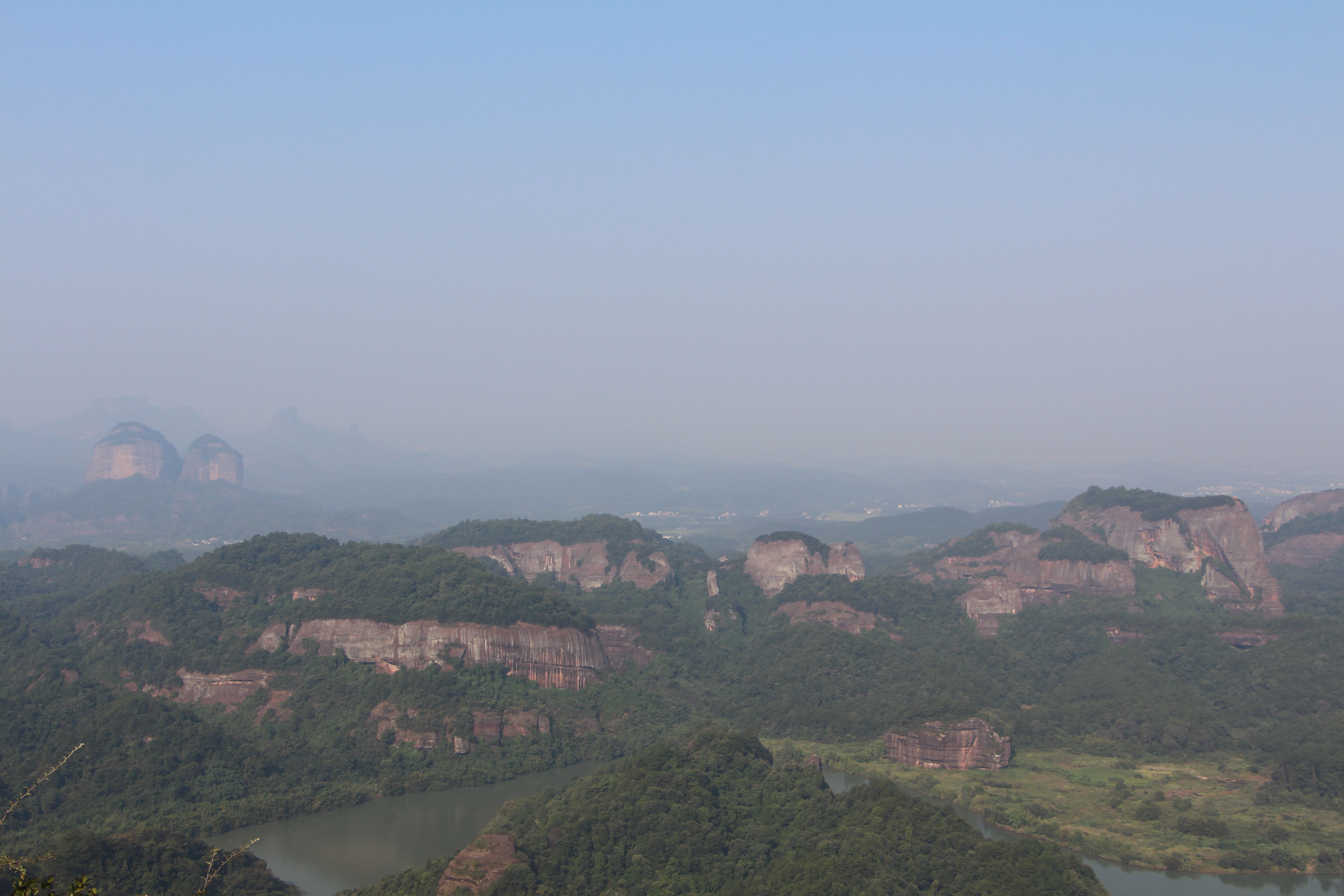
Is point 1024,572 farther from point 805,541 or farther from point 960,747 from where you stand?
point 960,747

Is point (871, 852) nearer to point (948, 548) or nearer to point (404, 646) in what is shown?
point (404, 646)

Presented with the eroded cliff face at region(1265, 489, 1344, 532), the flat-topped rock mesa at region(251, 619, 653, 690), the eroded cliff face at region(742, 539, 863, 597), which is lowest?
the flat-topped rock mesa at region(251, 619, 653, 690)

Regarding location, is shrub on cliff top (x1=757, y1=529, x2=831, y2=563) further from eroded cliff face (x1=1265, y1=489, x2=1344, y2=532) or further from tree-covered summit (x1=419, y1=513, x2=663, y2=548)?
eroded cliff face (x1=1265, y1=489, x2=1344, y2=532)

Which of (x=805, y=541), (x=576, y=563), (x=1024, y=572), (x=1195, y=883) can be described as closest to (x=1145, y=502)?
(x=1024, y=572)

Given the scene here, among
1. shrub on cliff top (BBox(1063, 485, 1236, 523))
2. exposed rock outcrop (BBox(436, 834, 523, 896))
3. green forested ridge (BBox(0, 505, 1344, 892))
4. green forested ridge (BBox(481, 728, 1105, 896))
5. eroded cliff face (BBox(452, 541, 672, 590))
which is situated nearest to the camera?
exposed rock outcrop (BBox(436, 834, 523, 896))

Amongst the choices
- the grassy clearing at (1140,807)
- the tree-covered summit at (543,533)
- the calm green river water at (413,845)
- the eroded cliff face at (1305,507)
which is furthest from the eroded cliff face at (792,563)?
the eroded cliff face at (1305,507)

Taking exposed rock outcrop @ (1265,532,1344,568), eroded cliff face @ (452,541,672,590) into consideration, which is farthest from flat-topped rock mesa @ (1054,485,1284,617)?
eroded cliff face @ (452,541,672,590)

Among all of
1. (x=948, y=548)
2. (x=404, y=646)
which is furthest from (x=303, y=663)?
(x=948, y=548)

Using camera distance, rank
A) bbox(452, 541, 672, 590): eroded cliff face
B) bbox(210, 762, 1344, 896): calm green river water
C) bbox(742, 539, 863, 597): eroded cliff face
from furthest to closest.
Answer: bbox(452, 541, 672, 590): eroded cliff face, bbox(742, 539, 863, 597): eroded cliff face, bbox(210, 762, 1344, 896): calm green river water
